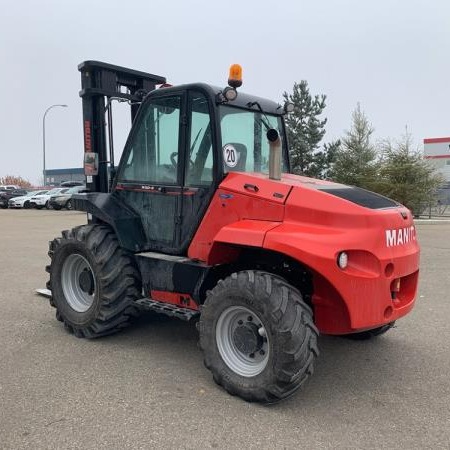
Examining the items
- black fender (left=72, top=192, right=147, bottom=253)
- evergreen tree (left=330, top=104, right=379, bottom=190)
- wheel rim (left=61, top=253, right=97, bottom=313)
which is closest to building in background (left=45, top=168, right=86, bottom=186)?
evergreen tree (left=330, top=104, right=379, bottom=190)

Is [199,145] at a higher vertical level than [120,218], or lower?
higher

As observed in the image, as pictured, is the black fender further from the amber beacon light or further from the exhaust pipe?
the amber beacon light

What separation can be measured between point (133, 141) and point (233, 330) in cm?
226

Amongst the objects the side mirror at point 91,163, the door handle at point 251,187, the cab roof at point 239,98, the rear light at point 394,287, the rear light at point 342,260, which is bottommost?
the rear light at point 394,287

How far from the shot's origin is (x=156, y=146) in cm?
500

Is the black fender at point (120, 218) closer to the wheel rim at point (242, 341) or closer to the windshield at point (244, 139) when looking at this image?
the windshield at point (244, 139)

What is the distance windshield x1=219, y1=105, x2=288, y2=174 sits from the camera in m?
4.57

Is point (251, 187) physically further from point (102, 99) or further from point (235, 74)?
point (102, 99)

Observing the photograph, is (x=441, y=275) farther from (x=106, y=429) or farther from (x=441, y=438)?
(x=106, y=429)

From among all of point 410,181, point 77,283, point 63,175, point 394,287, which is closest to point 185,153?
point 77,283

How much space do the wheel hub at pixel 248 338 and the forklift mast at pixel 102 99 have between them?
2.62 m

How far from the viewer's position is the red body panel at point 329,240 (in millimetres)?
3699

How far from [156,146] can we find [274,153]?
4.47 feet

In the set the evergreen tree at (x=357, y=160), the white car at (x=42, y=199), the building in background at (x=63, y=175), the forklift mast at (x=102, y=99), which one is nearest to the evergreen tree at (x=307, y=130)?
the evergreen tree at (x=357, y=160)
